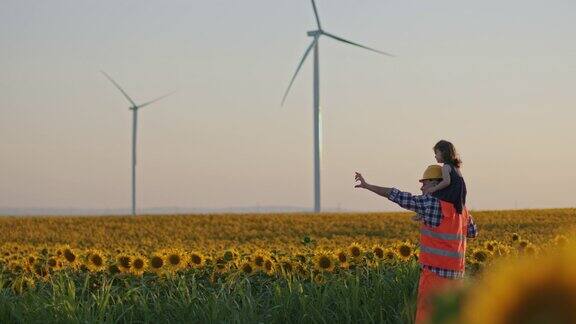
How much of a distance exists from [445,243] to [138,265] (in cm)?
395

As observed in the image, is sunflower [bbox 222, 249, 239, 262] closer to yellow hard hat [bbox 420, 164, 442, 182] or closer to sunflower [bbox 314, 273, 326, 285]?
sunflower [bbox 314, 273, 326, 285]

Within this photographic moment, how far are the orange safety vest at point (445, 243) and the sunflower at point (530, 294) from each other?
6.38 metres

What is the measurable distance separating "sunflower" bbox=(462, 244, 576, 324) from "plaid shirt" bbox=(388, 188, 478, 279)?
→ 20.4 ft

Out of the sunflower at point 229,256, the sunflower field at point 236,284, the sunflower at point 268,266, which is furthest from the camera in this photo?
the sunflower at point 229,256

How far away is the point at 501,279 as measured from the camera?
40.8 inches

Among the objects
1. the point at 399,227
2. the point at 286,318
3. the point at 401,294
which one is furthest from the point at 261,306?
the point at 399,227

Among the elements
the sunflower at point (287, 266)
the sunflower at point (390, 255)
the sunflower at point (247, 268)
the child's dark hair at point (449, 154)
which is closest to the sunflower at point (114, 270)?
the sunflower at point (247, 268)

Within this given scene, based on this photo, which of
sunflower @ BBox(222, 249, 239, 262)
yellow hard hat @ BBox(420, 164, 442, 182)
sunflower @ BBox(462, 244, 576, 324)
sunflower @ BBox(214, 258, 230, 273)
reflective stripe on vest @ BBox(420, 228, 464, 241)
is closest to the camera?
sunflower @ BBox(462, 244, 576, 324)

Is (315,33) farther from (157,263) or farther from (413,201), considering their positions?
(413,201)

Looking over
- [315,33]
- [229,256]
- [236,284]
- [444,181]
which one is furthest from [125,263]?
[315,33]

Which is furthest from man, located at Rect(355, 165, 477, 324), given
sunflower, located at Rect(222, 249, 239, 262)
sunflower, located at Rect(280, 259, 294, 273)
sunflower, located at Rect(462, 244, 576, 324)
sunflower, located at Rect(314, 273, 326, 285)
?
sunflower, located at Rect(462, 244, 576, 324)

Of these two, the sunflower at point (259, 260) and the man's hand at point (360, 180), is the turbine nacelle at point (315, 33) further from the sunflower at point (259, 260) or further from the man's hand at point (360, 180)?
the man's hand at point (360, 180)

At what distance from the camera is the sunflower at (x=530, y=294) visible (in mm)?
1018

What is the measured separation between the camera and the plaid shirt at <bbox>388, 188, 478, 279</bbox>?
23.9 ft
